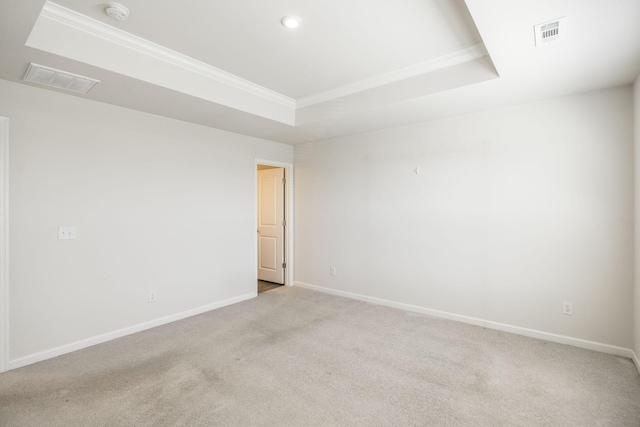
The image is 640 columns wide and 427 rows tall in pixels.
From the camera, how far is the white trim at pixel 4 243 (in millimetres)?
2521

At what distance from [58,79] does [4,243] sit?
1.39m

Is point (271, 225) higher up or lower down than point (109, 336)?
higher up

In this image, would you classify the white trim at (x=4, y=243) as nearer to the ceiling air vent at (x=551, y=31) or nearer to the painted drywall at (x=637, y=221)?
the ceiling air vent at (x=551, y=31)

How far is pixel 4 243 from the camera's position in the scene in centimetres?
253

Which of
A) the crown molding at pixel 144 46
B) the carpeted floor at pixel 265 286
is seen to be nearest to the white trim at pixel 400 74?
the crown molding at pixel 144 46

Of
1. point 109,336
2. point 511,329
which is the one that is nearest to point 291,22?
point 109,336

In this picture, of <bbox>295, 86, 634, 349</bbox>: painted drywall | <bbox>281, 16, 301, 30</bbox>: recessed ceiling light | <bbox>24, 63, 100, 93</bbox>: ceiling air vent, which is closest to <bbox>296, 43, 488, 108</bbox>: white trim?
<bbox>295, 86, 634, 349</bbox>: painted drywall

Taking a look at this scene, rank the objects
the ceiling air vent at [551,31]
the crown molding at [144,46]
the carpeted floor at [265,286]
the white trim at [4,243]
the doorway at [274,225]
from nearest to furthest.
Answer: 1. the ceiling air vent at [551,31]
2. the crown molding at [144,46]
3. the white trim at [4,243]
4. the carpeted floor at [265,286]
5. the doorway at [274,225]

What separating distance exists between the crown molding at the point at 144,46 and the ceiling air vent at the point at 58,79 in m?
0.41

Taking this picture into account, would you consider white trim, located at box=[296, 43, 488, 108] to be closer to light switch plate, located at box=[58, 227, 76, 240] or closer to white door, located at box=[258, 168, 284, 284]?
white door, located at box=[258, 168, 284, 284]

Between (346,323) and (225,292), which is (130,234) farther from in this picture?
(346,323)

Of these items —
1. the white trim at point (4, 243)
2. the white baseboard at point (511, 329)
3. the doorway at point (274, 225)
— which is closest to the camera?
the white trim at point (4, 243)

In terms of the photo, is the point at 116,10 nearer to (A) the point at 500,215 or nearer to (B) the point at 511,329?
(A) the point at 500,215

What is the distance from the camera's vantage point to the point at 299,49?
8.75 feet
